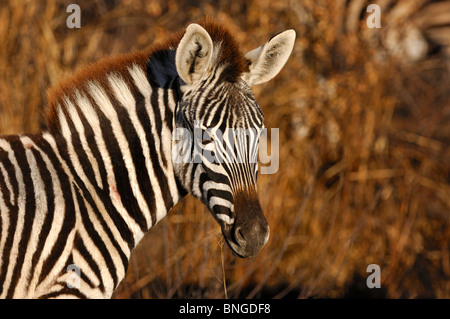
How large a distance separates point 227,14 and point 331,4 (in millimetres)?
1517

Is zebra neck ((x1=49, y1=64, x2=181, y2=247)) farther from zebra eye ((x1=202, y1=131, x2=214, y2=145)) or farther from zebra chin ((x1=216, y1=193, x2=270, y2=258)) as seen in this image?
zebra chin ((x1=216, y1=193, x2=270, y2=258))

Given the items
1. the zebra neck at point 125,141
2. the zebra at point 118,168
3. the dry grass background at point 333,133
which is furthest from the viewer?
the dry grass background at point 333,133

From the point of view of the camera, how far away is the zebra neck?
3336 mm

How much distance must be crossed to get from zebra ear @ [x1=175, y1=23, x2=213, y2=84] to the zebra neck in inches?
6.2

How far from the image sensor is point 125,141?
3.40m

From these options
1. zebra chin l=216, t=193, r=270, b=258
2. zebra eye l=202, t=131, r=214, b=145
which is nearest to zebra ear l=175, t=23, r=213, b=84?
zebra eye l=202, t=131, r=214, b=145

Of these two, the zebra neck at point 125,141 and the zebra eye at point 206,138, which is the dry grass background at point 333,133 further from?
the zebra eye at point 206,138

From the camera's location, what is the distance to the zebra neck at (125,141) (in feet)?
10.9

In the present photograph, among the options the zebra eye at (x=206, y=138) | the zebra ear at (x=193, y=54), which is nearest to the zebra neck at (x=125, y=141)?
the zebra ear at (x=193, y=54)

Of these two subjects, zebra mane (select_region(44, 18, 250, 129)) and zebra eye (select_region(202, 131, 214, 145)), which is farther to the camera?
zebra mane (select_region(44, 18, 250, 129))

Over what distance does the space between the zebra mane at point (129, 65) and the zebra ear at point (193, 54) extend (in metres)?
0.15

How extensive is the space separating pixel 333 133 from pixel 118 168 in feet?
17.5

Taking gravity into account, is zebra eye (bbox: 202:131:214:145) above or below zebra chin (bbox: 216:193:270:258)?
above

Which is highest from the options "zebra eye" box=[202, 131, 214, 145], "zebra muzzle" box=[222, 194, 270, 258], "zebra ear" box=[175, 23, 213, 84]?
"zebra ear" box=[175, 23, 213, 84]
